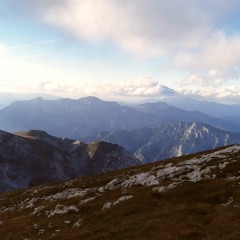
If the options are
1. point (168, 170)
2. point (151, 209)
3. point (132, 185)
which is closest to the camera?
point (151, 209)

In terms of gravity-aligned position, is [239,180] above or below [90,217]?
above

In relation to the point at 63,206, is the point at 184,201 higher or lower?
higher

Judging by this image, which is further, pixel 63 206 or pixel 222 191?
pixel 63 206

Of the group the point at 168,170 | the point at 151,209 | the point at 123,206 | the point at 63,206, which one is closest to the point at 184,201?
the point at 151,209

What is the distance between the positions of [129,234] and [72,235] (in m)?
5.78

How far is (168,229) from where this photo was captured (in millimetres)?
26328

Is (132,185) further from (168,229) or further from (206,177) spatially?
(168,229)

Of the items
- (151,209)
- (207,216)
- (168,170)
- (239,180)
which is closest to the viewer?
(207,216)

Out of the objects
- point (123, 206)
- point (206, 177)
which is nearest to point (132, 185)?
point (206, 177)

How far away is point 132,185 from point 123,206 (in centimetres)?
1641

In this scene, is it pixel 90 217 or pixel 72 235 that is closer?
pixel 72 235

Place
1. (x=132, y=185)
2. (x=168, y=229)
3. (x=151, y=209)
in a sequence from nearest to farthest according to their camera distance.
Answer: (x=168, y=229)
(x=151, y=209)
(x=132, y=185)

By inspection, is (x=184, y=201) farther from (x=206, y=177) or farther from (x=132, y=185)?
(x=132, y=185)

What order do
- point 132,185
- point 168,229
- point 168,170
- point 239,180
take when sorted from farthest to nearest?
point 168,170, point 132,185, point 239,180, point 168,229
